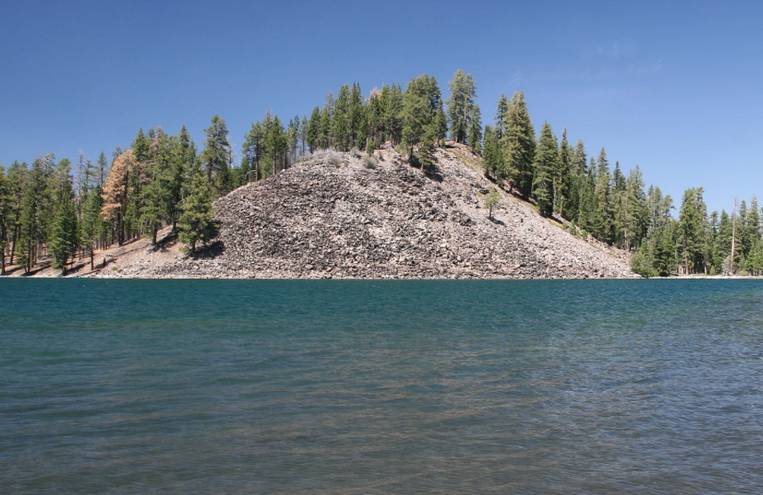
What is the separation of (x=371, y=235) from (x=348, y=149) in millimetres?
38032

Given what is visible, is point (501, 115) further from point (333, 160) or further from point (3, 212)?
point (3, 212)

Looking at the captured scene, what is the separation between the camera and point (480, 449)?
39.5 feet

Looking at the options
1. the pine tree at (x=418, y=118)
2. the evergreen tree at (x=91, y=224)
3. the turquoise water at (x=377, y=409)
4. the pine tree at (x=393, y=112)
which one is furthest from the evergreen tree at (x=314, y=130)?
the turquoise water at (x=377, y=409)

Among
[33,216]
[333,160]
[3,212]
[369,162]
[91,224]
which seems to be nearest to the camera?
[91,224]

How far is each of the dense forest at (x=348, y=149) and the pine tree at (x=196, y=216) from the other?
0.23 meters

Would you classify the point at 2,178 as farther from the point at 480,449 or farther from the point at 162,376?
the point at 480,449

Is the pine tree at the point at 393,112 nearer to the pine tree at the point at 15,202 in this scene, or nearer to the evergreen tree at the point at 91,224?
the evergreen tree at the point at 91,224

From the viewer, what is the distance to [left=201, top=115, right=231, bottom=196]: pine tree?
115688 millimetres

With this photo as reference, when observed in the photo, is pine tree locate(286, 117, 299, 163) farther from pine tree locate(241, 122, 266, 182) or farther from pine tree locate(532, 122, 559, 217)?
pine tree locate(532, 122, 559, 217)

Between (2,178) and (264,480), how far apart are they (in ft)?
395

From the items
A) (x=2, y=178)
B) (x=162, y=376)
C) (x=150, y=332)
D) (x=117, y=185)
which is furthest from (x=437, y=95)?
(x=162, y=376)

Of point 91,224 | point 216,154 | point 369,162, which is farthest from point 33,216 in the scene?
point 369,162

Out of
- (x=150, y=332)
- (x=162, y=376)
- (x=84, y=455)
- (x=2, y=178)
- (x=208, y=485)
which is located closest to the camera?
(x=208, y=485)

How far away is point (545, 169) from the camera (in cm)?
12331
